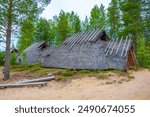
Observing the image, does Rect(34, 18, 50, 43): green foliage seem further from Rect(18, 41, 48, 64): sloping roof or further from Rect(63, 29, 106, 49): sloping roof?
Rect(63, 29, 106, 49): sloping roof

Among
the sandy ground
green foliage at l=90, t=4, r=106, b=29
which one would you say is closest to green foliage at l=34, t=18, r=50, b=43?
green foliage at l=90, t=4, r=106, b=29

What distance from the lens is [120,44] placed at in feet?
94.6

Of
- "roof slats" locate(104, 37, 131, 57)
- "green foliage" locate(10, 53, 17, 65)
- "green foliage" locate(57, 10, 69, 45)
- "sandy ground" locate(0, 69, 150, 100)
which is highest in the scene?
"green foliage" locate(57, 10, 69, 45)

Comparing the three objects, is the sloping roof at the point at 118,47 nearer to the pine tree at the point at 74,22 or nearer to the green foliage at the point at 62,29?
the green foliage at the point at 62,29

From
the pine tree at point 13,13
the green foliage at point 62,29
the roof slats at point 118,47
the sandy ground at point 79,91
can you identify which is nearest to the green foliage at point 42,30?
the green foliage at point 62,29

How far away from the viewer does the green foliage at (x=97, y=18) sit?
49.2 metres

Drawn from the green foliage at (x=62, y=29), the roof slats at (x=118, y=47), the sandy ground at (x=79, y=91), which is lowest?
the sandy ground at (x=79, y=91)

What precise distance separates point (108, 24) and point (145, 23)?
12.3m

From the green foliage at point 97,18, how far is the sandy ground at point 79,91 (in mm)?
31560

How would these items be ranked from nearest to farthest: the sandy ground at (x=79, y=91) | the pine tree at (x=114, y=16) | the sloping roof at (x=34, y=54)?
1. the sandy ground at (x=79, y=91)
2. the sloping roof at (x=34, y=54)
3. the pine tree at (x=114, y=16)

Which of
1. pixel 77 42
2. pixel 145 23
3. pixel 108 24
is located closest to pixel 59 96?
pixel 77 42

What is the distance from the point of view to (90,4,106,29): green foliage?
49216mm

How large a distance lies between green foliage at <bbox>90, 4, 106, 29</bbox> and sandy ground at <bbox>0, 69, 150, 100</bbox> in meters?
31.6

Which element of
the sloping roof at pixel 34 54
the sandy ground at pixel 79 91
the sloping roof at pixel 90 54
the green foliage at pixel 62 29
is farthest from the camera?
the green foliage at pixel 62 29
